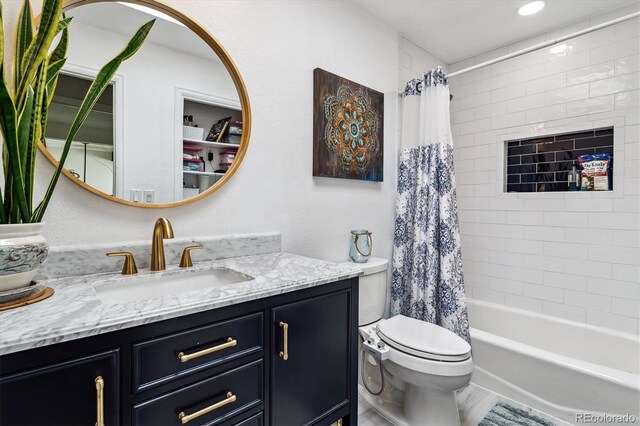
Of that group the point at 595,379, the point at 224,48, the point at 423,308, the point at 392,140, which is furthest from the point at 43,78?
the point at 595,379

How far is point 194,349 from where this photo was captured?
2.86 feet

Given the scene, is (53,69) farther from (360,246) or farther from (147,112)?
(360,246)

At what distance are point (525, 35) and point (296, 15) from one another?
1.86m

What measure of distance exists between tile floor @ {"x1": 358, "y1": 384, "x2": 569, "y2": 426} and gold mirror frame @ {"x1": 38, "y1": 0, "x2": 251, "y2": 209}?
1480 mm

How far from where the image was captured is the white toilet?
1.45 metres

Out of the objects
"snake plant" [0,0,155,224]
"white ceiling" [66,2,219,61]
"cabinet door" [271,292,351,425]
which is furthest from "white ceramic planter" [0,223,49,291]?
"white ceiling" [66,2,219,61]

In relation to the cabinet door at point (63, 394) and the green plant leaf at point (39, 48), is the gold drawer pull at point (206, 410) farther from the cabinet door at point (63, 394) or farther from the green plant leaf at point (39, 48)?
the green plant leaf at point (39, 48)

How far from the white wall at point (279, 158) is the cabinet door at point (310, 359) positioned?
0.61 metres

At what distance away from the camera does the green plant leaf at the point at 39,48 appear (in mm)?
840

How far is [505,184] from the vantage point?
2.61m

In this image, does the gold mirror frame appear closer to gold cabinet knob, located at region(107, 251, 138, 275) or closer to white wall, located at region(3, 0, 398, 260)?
white wall, located at region(3, 0, 398, 260)

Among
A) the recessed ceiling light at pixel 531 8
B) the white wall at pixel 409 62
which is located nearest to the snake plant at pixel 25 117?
the white wall at pixel 409 62

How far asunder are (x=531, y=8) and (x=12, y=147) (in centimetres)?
279

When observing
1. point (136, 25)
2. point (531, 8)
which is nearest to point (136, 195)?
point (136, 25)
